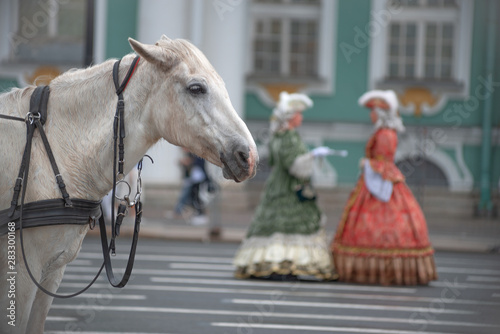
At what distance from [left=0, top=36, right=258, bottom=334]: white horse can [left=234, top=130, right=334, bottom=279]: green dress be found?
5.93 metres

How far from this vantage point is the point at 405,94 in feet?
65.1

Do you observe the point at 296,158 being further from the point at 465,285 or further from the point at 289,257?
the point at 465,285

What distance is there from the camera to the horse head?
3.60m

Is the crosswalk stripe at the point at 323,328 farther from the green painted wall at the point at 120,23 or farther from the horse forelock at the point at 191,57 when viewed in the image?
the green painted wall at the point at 120,23

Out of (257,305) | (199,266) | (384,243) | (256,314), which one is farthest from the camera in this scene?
(199,266)

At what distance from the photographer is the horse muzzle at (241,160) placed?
11.7 ft

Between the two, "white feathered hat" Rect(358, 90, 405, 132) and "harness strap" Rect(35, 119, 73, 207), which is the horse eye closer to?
"harness strap" Rect(35, 119, 73, 207)

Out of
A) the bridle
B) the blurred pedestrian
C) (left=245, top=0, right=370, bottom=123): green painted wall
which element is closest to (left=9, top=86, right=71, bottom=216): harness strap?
the bridle

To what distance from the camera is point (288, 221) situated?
9.77 m

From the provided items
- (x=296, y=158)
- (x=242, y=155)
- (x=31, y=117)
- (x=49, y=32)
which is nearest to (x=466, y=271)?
(x=296, y=158)

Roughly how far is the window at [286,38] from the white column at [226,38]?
4.70 feet

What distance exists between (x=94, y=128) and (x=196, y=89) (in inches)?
19.6

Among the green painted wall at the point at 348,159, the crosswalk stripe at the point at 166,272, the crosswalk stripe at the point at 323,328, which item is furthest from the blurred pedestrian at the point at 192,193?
the crosswalk stripe at the point at 323,328

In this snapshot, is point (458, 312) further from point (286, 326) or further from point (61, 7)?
point (61, 7)
